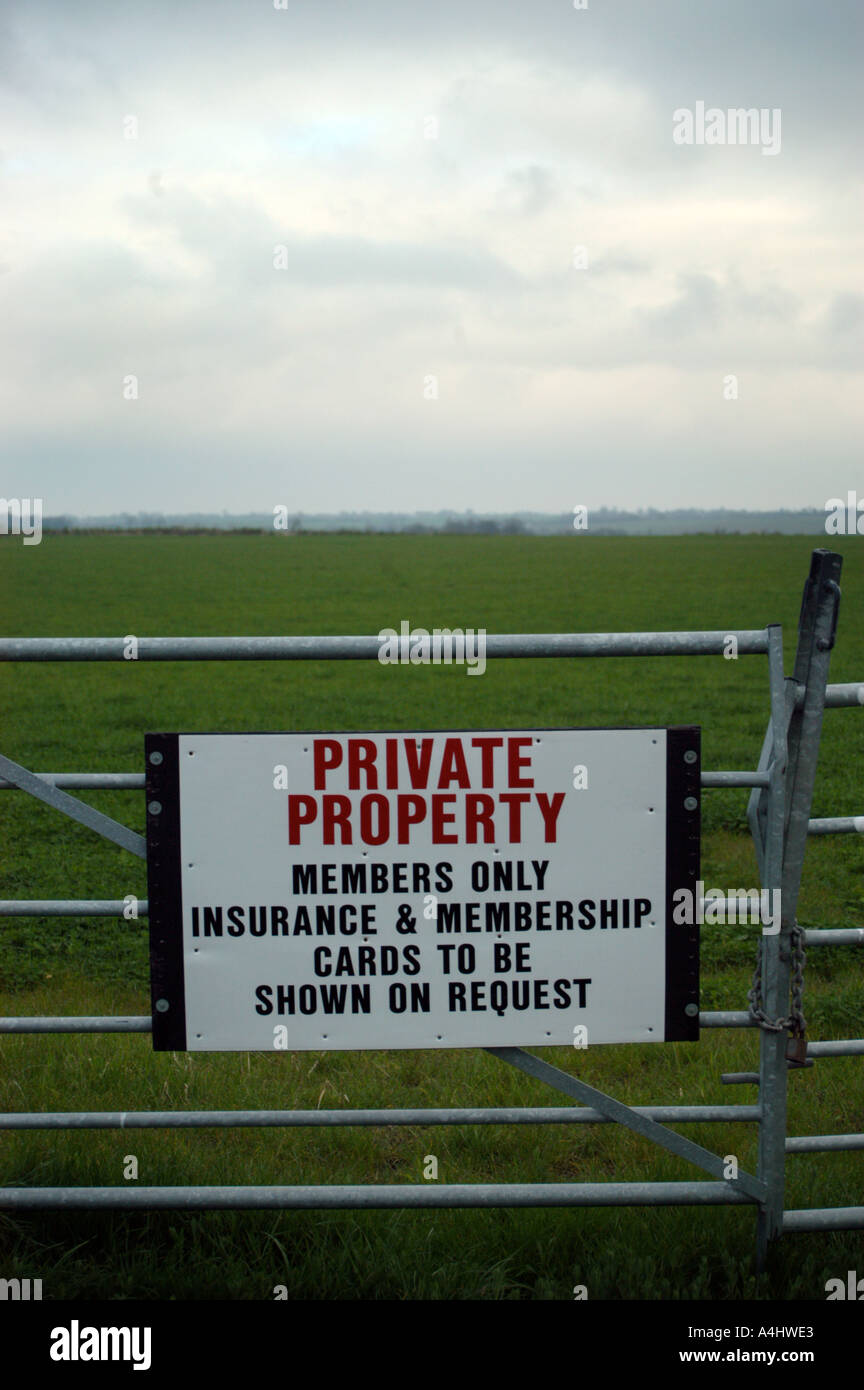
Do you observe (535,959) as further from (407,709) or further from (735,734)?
(407,709)

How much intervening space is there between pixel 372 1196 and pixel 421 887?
787 mm

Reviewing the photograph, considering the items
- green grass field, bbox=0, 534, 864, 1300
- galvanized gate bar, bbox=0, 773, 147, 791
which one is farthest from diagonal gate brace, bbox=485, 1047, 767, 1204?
galvanized gate bar, bbox=0, 773, 147, 791

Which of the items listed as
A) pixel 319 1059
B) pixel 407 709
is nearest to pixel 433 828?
pixel 319 1059

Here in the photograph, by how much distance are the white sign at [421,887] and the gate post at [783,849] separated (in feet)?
0.66

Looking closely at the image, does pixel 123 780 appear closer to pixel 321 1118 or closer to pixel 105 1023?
pixel 105 1023

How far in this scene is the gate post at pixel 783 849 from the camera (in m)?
3.00

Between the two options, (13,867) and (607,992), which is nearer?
(607,992)

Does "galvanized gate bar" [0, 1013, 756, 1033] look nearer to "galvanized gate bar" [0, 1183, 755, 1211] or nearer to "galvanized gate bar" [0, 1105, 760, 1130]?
"galvanized gate bar" [0, 1105, 760, 1130]

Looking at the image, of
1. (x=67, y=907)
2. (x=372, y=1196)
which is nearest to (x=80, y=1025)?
(x=67, y=907)

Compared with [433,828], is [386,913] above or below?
below

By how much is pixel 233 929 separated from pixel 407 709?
43.7 ft

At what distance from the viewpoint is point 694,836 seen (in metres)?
3.08
